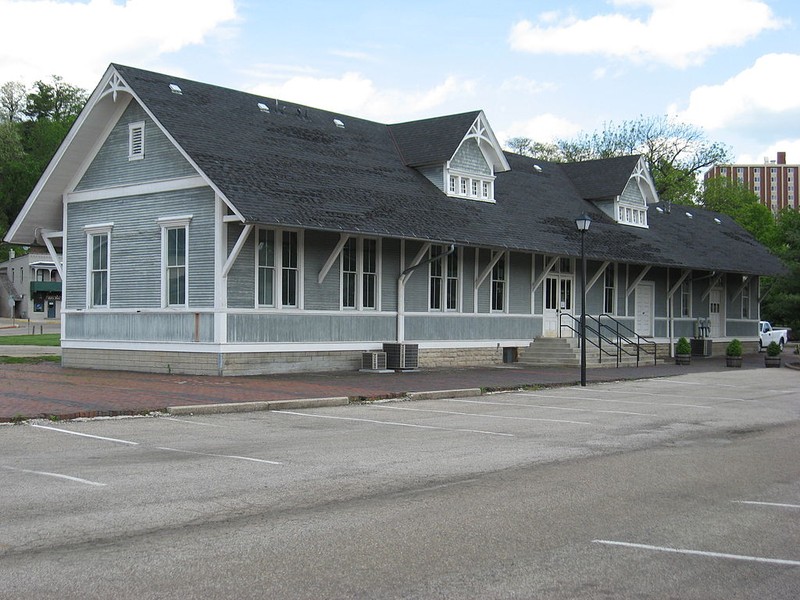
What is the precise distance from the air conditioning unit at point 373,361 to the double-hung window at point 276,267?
290 centimetres

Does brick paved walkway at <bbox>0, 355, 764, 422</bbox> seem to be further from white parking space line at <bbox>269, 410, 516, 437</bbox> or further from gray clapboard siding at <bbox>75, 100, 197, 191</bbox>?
gray clapboard siding at <bbox>75, 100, 197, 191</bbox>

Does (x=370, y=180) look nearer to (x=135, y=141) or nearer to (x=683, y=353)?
(x=135, y=141)

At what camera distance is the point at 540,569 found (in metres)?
6.64

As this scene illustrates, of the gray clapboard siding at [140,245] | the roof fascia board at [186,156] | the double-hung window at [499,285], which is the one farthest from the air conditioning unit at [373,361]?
the roof fascia board at [186,156]

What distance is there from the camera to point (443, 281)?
98.0ft

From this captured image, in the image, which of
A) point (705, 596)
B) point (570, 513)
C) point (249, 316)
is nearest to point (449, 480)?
point (570, 513)

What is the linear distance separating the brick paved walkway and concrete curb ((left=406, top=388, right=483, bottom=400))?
0.31 metres

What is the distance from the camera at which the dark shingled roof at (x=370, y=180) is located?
78.4 ft

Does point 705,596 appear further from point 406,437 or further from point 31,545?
point 406,437

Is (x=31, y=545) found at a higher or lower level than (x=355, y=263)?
lower

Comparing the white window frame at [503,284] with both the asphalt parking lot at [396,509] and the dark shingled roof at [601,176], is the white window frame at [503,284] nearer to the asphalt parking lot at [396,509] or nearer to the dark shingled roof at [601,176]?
the dark shingled roof at [601,176]

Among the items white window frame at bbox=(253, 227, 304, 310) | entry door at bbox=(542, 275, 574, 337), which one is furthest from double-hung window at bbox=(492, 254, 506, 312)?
white window frame at bbox=(253, 227, 304, 310)

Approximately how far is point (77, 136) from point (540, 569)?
23.1 m

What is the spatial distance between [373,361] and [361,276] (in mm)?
2406
